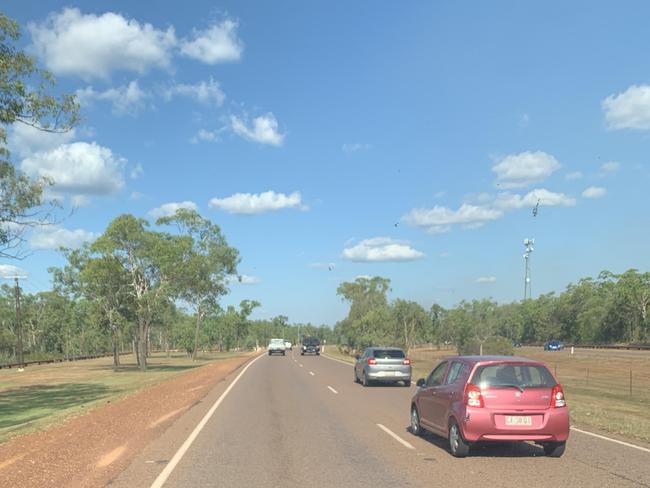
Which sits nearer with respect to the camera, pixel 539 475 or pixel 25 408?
pixel 539 475

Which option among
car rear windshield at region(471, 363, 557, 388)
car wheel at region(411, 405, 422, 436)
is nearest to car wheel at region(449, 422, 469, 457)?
car rear windshield at region(471, 363, 557, 388)

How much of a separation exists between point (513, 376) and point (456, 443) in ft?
4.47

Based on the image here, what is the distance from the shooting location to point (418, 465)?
881 centimetres

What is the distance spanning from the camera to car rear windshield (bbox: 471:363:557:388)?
953 centimetres

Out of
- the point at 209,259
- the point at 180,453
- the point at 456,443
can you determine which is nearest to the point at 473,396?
the point at 456,443

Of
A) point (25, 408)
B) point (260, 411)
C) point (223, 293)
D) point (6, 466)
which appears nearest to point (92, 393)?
point (25, 408)

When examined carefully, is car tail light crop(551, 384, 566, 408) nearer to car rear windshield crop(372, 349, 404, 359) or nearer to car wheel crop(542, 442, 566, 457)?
car wheel crop(542, 442, 566, 457)

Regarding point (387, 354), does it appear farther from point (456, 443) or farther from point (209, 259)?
point (209, 259)

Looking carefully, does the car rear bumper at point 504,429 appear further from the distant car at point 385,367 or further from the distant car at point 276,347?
the distant car at point 276,347

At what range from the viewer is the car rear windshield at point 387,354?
24641mm

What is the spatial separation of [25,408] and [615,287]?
373ft

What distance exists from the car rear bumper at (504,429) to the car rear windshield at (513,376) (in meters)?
0.44

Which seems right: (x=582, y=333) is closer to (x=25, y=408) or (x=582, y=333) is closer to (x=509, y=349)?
(x=509, y=349)

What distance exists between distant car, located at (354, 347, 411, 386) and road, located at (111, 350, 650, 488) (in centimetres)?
935
